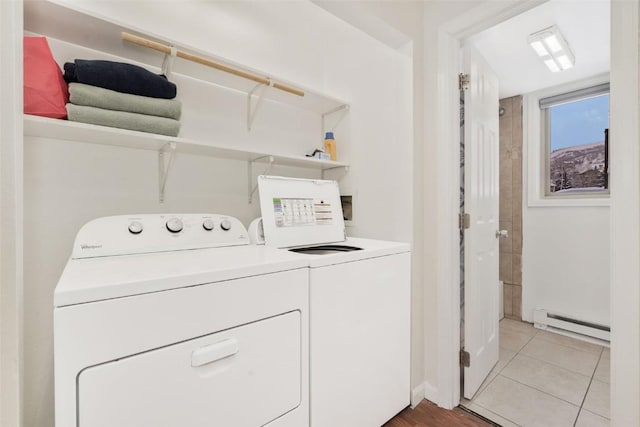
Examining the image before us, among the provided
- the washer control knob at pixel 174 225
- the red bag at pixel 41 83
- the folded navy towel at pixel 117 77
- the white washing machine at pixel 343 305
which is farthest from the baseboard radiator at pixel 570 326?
the red bag at pixel 41 83

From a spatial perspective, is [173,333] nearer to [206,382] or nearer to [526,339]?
[206,382]

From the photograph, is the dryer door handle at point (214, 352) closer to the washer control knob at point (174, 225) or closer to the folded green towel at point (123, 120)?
the washer control knob at point (174, 225)

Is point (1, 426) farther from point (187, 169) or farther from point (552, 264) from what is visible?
point (552, 264)

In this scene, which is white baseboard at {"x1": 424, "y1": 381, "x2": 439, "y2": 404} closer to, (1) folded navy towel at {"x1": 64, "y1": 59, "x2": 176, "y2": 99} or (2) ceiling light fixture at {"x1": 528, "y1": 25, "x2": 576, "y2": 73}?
(1) folded navy towel at {"x1": 64, "y1": 59, "x2": 176, "y2": 99}

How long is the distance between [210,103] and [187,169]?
13.2 inches

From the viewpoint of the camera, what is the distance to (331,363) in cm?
107

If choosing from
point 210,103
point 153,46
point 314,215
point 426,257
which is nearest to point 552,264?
point 426,257

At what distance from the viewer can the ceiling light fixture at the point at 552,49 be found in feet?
6.86

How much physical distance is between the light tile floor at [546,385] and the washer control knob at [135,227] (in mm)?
2078

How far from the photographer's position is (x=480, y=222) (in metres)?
1.96

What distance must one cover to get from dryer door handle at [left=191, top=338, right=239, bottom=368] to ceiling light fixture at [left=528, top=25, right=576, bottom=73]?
279cm

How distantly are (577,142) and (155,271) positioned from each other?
3.91 metres

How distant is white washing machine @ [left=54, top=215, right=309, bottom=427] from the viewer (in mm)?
608

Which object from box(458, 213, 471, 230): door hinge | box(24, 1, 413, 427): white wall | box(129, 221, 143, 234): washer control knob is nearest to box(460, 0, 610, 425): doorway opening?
box(458, 213, 471, 230): door hinge
